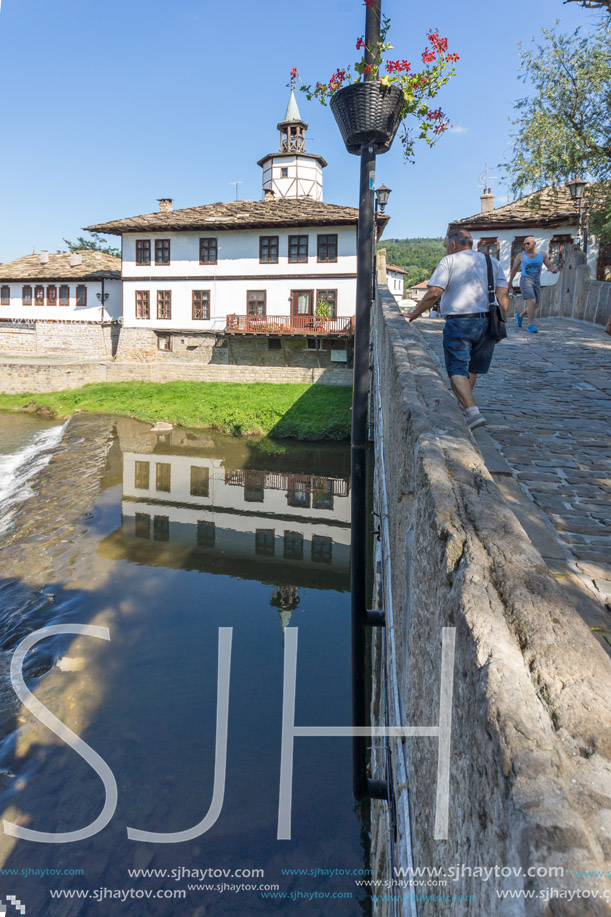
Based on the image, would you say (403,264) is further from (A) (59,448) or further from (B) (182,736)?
(B) (182,736)

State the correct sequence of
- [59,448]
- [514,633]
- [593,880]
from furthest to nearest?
[59,448] → [514,633] → [593,880]

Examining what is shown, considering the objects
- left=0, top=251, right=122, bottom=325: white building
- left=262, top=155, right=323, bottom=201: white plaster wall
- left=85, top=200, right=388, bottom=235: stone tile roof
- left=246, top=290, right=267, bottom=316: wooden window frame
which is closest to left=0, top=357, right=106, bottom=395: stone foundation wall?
left=0, top=251, right=122, bottom=325: white building

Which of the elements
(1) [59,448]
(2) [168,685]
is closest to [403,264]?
(1) [59,448]

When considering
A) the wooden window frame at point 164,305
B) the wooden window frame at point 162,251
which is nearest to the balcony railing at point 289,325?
the wooden window frame at point 164,305

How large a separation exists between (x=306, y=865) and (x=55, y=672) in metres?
4.38

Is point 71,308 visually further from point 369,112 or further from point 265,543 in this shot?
point 369,112

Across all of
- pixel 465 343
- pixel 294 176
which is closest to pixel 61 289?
pixel 294 176

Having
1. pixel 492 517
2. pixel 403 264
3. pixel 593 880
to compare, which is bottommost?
pixel 593 880

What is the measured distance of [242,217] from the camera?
28.2 metres

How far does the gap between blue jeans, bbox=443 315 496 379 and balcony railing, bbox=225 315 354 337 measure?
2094 cm

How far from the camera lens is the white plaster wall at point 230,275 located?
→ 88.5 ft

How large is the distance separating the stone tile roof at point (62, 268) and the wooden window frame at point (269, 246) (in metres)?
10.0

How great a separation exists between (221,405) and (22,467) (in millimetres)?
8271

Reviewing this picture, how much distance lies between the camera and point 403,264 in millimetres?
117438
